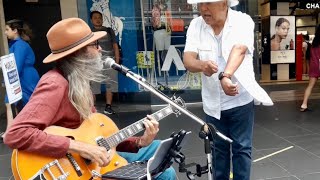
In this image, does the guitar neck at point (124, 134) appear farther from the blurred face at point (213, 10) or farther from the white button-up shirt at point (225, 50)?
the blurred face at point (213, 10)

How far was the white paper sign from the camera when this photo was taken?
16.1 feet

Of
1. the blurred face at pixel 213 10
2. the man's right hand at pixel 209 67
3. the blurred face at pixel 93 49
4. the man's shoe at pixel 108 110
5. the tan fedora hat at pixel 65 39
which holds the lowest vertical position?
the man's shoe at pixel 108 110

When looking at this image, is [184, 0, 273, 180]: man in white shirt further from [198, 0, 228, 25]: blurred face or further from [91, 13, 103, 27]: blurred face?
[91, 13, 103, 27]: blurred face

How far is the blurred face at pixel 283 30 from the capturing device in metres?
10.6

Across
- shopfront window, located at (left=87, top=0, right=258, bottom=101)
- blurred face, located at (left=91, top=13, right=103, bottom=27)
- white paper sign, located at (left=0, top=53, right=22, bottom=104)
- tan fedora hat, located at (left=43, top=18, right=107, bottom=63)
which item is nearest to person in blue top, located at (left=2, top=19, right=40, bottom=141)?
white paper sign, located at (left=0, top=53, right=22, bottom=104)

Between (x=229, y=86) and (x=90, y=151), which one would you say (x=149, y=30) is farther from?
(x=90, y=151)

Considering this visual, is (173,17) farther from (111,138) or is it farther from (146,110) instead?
(111,138)

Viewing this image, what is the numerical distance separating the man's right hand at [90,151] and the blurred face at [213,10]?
1144 mm

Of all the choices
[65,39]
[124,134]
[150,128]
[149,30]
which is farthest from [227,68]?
[149,30]

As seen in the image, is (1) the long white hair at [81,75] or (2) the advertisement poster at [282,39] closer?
(1) the long white hair at [81,75]

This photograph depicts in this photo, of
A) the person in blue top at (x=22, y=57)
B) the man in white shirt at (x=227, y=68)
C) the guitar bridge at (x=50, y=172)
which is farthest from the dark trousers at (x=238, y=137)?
the person in blue top at (x=22, y=57)

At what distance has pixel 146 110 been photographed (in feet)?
24.1

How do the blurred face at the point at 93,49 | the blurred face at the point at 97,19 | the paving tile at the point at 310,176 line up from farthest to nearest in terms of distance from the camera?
the blurred face at the point at 97,19 → the paving tile at the point at 310,176 → the blurred face at the point at 93,49

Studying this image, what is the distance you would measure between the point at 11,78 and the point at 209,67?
340cm
